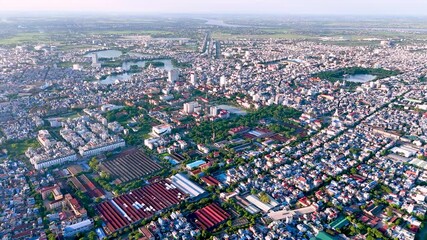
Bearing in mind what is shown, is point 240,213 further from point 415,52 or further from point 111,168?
point 415,52

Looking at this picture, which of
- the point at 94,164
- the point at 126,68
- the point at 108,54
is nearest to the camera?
the point at 94,164

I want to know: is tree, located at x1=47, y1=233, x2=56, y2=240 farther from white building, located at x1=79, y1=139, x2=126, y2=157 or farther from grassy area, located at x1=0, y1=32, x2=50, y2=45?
grassy area, located at x1=0, y1=32, x2=50, y2=45

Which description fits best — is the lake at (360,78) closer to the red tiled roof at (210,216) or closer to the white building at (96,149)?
the white building at (96,149)

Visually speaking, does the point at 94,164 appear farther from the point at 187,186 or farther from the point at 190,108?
the point at 190,108

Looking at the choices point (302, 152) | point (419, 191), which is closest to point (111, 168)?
point (302, 152)

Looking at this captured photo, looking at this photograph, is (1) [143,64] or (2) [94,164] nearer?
(2) [94,164]

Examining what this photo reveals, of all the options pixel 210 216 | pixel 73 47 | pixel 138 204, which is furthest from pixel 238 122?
pixel 73 47

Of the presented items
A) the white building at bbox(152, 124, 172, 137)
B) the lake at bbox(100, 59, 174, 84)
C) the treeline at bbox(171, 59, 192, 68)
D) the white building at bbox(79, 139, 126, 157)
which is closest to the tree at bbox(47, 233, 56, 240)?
the white building at bbox(79, 139, 126, 157)
